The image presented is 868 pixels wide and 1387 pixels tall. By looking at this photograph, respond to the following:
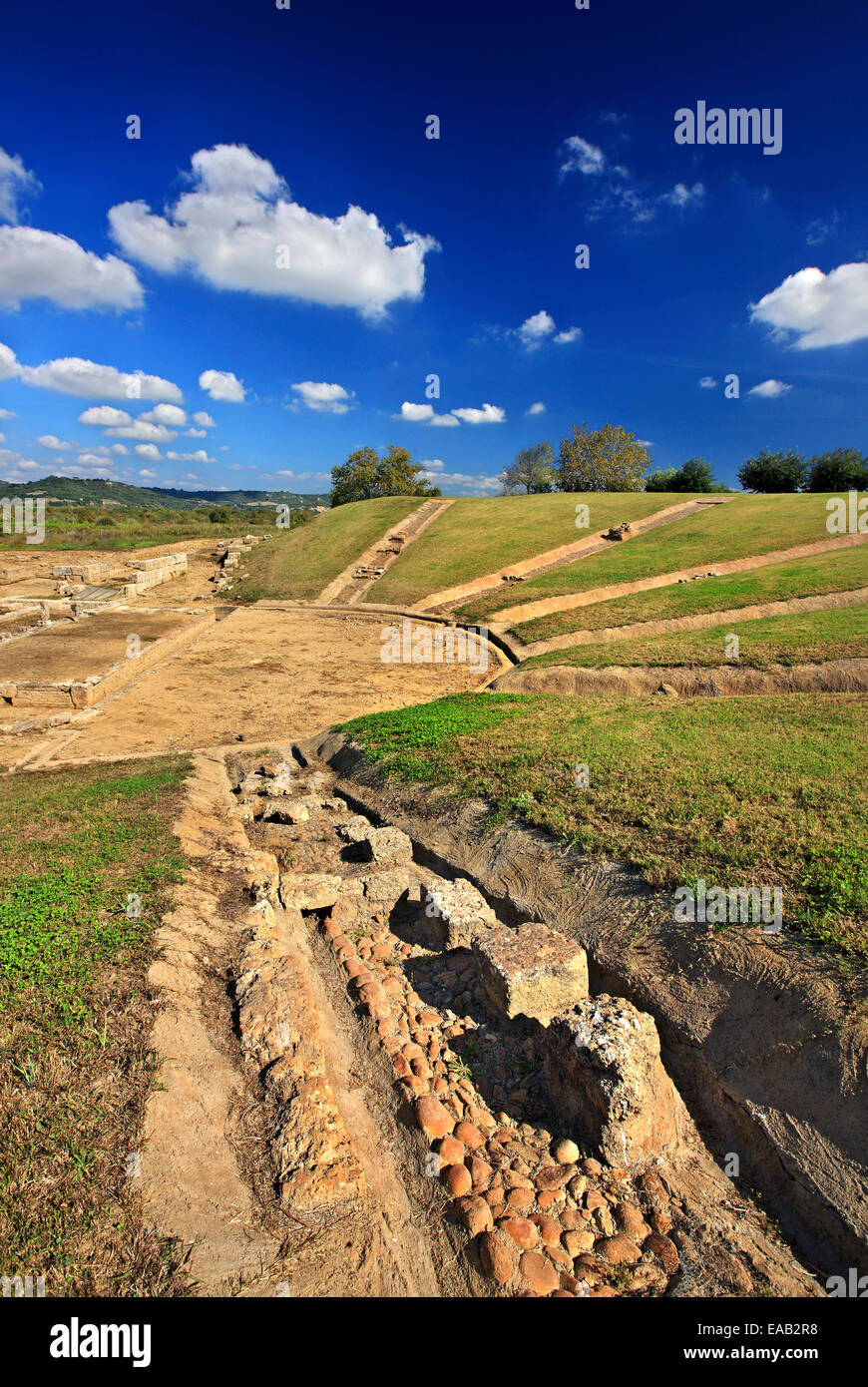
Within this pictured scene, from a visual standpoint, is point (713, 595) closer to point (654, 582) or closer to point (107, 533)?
point (654, 582)

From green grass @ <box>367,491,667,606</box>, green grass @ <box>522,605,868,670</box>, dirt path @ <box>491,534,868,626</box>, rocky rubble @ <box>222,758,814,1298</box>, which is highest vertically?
green grass @ <box>367,491,667,606</box>

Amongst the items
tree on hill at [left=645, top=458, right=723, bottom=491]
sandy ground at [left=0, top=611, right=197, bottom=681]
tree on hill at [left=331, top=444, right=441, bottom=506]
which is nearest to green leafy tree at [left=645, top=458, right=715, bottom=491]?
tree on hill at [left=645, top=458, right=723, bottom=491]

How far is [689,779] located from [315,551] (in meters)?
29.4

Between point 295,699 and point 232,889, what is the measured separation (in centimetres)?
842

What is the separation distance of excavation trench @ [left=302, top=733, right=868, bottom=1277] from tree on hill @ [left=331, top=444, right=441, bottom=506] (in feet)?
177

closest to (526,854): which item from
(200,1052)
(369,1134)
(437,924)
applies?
(437,924)

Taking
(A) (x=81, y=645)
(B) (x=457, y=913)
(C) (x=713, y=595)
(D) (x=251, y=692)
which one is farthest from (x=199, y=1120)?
(C) (x=713, y=595)

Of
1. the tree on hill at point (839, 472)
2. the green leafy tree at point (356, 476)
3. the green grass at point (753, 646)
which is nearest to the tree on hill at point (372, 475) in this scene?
the green leafy tree at point (356, 476)

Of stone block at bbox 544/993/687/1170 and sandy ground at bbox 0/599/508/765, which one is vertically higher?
sandy ground at bbox 0/599/508/765

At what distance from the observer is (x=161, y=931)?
5246 mm

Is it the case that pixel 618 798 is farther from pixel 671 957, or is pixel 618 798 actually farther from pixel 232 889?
pixel 232 889

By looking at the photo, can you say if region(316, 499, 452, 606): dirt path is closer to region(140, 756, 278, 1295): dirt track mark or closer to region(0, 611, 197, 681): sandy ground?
region(0, 611, 197, 681): sandy ground

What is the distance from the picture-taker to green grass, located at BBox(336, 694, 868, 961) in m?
5.12

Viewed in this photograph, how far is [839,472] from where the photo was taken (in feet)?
134
